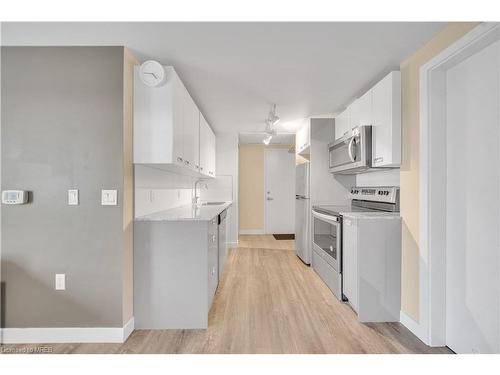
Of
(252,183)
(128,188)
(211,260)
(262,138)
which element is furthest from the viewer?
A: (252,183)

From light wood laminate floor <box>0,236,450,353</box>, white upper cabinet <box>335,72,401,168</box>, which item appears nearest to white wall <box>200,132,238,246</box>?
light wood laminate floor <box>0,236,450,353</box>

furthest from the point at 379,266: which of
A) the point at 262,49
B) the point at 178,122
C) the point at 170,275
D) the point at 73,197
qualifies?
the point at 73,197

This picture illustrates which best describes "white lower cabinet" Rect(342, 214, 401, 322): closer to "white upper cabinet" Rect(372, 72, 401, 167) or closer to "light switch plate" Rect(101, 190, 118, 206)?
"white upper cabinet" Rect(372, 72, 401, 167)

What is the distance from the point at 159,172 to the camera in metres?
2.90

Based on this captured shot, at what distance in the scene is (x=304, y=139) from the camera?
4426 mm

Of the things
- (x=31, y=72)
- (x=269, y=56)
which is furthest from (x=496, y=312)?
(x=31, y=72)

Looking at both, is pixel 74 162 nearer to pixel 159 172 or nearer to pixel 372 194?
pixel 159 172

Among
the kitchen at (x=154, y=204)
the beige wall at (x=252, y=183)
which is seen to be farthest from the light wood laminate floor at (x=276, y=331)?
the beige wall at (x=252, y=183)

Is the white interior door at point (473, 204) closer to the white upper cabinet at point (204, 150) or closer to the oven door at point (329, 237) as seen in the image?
the oven door at point (329, 237)

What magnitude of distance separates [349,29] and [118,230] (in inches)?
85.5

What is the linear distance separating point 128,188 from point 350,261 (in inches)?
79.9

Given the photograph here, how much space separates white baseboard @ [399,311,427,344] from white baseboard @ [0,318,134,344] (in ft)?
7.28

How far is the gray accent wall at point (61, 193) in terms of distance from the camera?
2.04 metres

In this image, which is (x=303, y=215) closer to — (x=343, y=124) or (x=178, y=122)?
(x=343, y=124)
